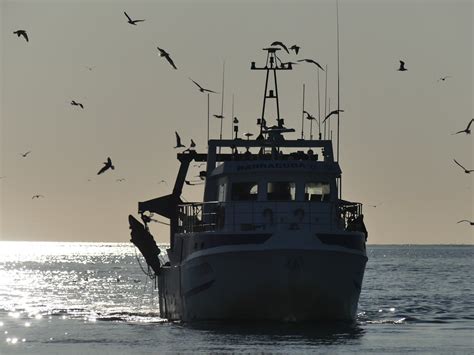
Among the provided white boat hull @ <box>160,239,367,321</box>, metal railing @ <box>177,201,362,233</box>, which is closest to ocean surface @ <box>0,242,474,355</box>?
white boat hull @ <box>160,239,367,321</box>

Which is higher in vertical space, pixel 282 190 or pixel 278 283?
pixel 282 190

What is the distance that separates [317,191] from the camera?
58.7m

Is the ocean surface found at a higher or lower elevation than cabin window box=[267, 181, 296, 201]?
lower

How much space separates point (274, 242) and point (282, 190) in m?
3.72

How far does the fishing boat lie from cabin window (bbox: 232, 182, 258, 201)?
0.12 feet

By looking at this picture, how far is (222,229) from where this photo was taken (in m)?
57.0

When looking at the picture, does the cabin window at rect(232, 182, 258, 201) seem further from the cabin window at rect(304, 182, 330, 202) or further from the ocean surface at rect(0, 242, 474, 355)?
the ocean surface at rect(0, 242, 474, 355)

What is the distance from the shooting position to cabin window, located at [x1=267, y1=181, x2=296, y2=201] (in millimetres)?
58281

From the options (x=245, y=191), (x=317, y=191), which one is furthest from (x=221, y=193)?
(x=317, y=191)

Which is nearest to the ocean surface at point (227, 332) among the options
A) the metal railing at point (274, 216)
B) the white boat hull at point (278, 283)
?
the white boat hull at point (278, 283)

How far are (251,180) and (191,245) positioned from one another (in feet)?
11.0

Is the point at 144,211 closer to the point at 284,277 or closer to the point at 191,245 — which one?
the point at 191,245

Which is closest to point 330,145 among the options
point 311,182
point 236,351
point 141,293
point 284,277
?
point 311,182

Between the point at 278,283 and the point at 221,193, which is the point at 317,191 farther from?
the point at 278,283
